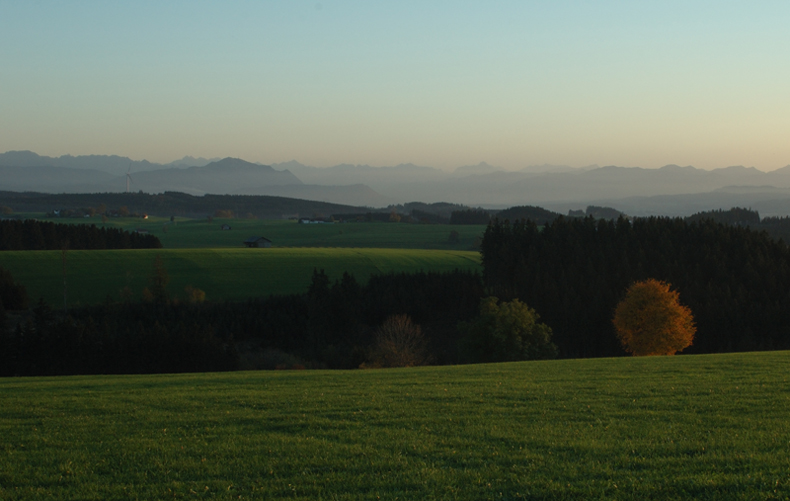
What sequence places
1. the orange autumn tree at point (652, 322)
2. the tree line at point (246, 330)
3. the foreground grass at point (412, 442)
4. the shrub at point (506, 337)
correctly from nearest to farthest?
the foreground grass at point (412, 442) < the tree line at point (246, 330) < the shrub at point (506, 337) < the orange autumn tree at point (652, 322)

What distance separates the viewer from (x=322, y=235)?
180250 mm

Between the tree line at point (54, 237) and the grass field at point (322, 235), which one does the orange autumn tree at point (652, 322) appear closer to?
the grass field at point (322, 235)

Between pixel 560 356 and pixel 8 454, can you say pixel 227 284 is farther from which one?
pixel 8 454

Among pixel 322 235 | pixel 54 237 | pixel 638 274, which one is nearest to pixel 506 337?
pixel 638 274

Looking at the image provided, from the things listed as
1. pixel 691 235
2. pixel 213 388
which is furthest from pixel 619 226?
pixel 213 388

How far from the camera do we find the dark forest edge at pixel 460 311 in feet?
185

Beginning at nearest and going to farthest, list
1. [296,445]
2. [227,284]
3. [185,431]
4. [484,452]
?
[484,452] < [296,445] < [185,431] < [227,284]

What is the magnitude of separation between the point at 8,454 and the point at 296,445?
17.7ft

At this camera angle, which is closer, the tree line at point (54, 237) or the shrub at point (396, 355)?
the shrub at point (396, 355)

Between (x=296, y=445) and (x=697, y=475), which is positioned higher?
(x=697, y=475)

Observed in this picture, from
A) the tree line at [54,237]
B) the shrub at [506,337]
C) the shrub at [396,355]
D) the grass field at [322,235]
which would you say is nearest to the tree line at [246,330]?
the shrub at [396,355]

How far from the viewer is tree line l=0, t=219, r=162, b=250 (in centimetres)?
11975

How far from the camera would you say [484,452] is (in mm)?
10680

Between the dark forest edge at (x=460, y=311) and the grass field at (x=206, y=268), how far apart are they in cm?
748
